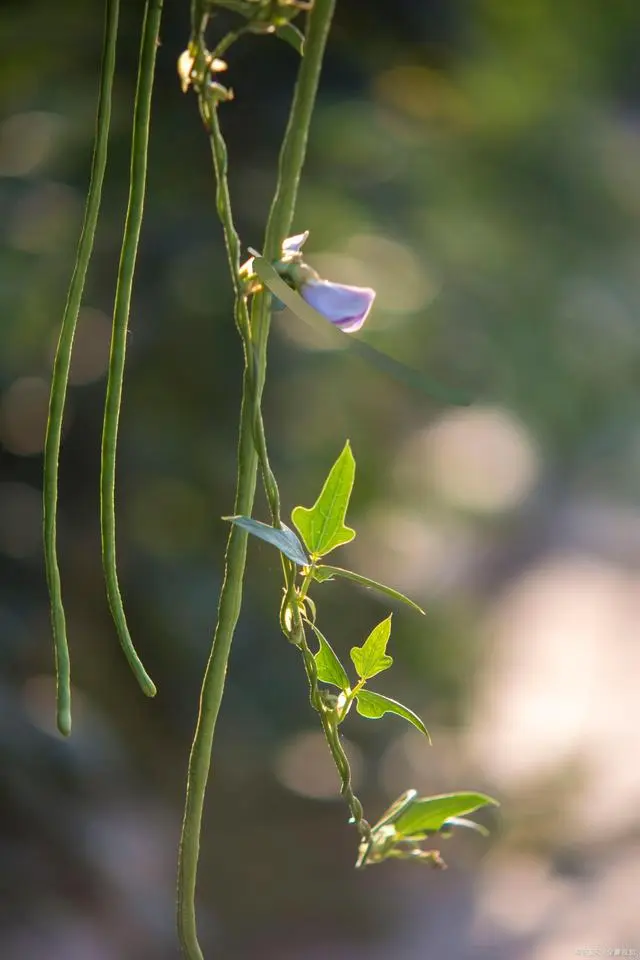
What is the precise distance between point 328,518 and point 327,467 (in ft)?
3.59

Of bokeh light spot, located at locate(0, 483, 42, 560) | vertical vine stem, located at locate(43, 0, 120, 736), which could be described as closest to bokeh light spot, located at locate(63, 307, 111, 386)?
bokeh light spot, located at locate(0, 483, 42, 560)

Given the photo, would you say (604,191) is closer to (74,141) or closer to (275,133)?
(275,133)

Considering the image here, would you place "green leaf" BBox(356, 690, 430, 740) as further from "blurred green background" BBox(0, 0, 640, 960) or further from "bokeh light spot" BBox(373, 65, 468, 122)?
"bokeh light spot" BBox(373, 65, 468, 122)

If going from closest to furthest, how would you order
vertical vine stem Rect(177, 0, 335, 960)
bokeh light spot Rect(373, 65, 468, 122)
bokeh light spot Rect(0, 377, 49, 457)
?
vertical vine stem Rect(177, 0, 335, 960) < bokeh light spot Rect(0, 377, 49, 457) < bokeh light spot Rect(373, 65, 468, 122)

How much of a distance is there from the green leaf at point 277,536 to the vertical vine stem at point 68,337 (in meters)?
0.05

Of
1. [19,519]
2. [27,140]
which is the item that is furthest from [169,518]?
[27,140]

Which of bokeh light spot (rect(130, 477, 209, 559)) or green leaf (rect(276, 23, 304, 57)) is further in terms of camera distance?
bokeh light spot (rect(130, 477, 209, 559))

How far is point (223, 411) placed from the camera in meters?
1.32

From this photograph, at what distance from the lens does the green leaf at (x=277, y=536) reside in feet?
0.73

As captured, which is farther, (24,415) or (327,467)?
(327,467)

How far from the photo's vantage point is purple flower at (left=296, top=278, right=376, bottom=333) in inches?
8.9

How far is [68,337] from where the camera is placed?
0.81 ft

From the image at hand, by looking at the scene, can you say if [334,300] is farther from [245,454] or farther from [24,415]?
[24,415]

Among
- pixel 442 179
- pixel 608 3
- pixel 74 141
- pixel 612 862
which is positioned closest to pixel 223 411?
pixel 74 141
